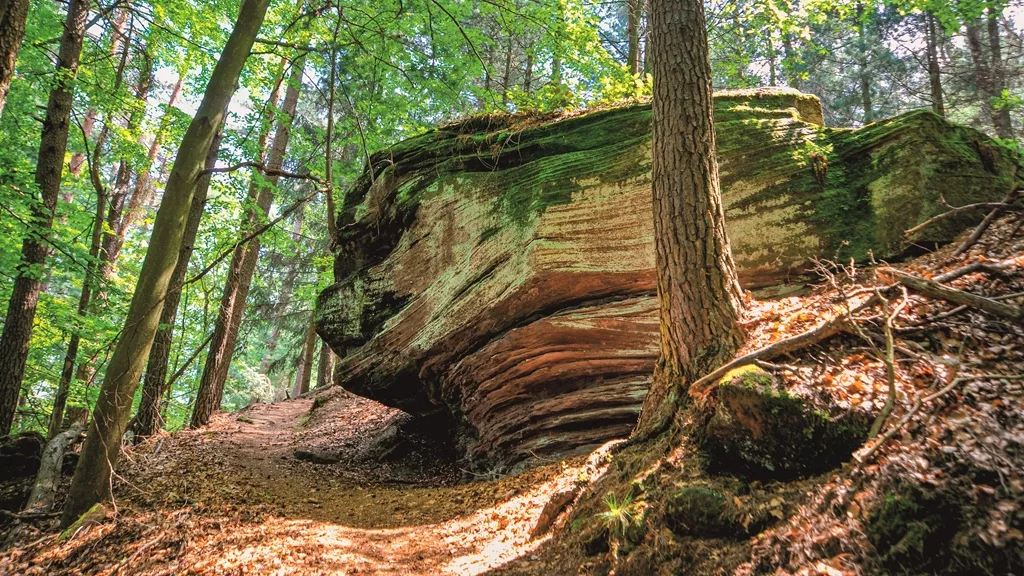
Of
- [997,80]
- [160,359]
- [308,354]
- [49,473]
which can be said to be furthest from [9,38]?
[997,80]

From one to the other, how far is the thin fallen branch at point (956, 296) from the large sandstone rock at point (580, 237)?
2350mm

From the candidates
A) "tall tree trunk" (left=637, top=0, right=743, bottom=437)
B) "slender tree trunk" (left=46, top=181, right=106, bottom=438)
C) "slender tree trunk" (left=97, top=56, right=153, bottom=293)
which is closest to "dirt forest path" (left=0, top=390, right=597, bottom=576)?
"tall tree trunk" (left=637, top=0, right=743, bottom=437)

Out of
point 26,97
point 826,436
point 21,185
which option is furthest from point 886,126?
point 26,97

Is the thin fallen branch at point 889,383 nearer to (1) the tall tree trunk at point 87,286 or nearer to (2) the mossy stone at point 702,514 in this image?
(2) the mossy stone at point 702,514

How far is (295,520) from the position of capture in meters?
5.65

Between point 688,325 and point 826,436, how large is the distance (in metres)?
1.50

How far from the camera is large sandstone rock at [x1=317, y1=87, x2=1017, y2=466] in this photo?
243 inches

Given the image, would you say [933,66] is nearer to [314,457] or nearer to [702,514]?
[702,514]

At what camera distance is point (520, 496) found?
5.75 meters

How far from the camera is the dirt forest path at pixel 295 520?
4.35 meters

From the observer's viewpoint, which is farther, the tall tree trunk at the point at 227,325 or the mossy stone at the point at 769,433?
the tall tree trunk at the point at 227,325

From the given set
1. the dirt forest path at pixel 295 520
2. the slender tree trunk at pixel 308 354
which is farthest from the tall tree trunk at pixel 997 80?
the slender tree trunk at pixel 308 354

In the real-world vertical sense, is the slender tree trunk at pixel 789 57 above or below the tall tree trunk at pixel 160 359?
above

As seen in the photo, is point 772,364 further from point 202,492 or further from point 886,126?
point 202,492
